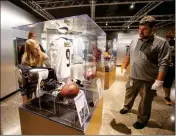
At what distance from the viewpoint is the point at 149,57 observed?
1910mm

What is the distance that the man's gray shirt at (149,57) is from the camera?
1.76 m

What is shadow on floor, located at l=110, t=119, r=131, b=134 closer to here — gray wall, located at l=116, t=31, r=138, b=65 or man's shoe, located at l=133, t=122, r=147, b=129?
man's shoe, located at l=133, t=122, r=147, b=129

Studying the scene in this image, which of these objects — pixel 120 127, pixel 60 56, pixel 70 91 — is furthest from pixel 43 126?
pixel 120 127

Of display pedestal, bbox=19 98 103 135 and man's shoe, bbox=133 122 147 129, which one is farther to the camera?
man's shoe, bbox=133 122 147 129

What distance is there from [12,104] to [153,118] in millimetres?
3270

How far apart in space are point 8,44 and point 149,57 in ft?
11.8

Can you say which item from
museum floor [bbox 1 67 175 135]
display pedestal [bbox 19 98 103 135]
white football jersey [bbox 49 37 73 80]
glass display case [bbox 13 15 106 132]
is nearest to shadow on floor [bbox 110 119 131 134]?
museum floor [bbox 1 67 175 135]

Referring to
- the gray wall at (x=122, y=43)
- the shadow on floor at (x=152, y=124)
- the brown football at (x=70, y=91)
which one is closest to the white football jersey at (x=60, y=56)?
the brown football at (x=70, y=91)

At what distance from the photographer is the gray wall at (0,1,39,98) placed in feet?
10.8

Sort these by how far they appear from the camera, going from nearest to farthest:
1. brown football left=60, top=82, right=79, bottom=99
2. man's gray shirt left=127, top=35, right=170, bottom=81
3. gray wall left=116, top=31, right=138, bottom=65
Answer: brown football left=60, top=82, right=79, bottom=99 < man's gray shirt left=127, top=35, right=170, bottom=81 < gray wall left=116, top=31, right=138, bottom=65

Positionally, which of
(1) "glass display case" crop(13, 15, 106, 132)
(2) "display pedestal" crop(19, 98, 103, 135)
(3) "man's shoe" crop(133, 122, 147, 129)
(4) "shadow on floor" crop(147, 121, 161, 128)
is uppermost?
(1) "glass display case" crop(13, 15, 106, 132)

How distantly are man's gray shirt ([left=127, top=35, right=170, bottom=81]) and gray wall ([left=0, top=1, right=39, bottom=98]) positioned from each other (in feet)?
9.60

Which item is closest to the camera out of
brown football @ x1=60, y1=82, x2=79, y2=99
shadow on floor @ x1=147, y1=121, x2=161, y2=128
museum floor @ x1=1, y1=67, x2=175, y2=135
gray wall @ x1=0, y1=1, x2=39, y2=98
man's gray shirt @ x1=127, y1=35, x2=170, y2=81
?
brown football @ x1=60, y1=82, x2=79, y2=99

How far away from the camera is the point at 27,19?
4359 mm
